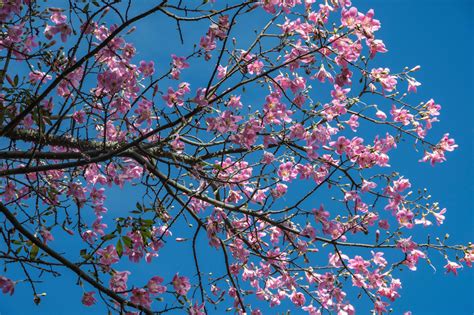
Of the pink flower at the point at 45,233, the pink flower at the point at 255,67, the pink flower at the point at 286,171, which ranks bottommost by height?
the pink flower at the point at 45,233

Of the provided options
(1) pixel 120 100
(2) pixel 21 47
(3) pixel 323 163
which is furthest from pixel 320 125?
(2) pixel 21 47

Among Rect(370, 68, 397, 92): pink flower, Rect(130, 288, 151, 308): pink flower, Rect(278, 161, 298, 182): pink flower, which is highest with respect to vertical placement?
Rect(370, 68, 397, 92): pink flower

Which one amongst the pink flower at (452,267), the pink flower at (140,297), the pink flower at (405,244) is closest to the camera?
the pink flower at (140,297)

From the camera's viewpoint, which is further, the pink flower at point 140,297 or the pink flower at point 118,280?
→ the pink flower at point 118,280

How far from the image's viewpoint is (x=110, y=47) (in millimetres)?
3531

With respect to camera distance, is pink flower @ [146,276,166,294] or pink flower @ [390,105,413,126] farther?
pink flower @ [390,105,413,126]

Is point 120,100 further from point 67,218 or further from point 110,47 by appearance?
point 67,218

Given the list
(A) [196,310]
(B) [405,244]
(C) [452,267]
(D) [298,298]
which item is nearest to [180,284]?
(A) [196,310]

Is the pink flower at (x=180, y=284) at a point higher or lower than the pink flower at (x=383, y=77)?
lower

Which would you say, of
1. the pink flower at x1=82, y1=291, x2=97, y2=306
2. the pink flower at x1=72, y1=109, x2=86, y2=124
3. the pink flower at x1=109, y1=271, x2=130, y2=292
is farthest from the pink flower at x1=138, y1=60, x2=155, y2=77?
the pink flower at x1=82, y1=291, x2=97, y2=306

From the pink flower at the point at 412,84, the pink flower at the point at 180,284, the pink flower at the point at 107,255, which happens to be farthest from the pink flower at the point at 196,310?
the pink flower at the point at 412,84

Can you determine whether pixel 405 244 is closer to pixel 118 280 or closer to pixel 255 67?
pixel 255 67

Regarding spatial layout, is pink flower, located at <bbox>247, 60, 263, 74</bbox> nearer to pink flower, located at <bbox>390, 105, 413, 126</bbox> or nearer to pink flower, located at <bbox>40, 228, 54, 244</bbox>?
pink flower, located at <bbox>390, 105, 413, 126</bbox>

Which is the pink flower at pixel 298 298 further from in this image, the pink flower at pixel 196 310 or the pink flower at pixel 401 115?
the pink flower at pixel 401 115
